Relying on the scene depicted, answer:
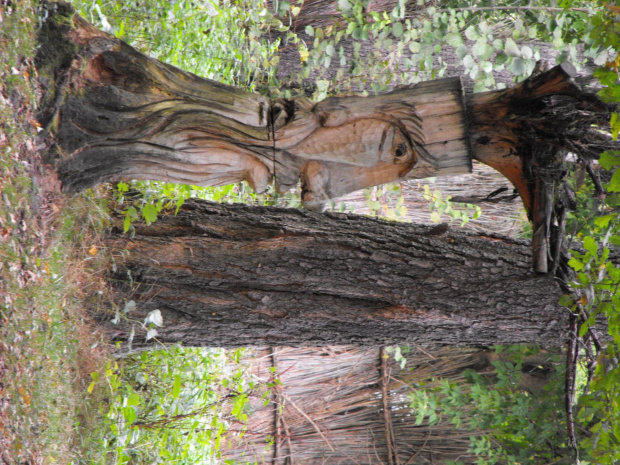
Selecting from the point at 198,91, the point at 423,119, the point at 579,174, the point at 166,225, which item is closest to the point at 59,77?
the point at 198,91

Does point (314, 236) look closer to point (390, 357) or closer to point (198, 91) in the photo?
point (198, 91)

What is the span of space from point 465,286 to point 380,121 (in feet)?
2.84

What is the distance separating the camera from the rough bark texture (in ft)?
8.09

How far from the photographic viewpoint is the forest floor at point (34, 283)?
1849 millimetres

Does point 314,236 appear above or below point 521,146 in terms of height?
below

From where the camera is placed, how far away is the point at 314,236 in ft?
8.46

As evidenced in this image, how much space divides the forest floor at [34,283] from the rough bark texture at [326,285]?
0.59 feet

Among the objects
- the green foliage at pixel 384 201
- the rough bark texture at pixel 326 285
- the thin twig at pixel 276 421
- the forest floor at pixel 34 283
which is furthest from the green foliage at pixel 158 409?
the green foliage at pixel 384 201

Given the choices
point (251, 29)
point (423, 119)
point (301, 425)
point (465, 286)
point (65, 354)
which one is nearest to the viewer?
point (423, 119)

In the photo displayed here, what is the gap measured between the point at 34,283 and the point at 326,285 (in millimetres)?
1188

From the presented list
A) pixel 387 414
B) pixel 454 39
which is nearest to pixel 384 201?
pixel 387 414

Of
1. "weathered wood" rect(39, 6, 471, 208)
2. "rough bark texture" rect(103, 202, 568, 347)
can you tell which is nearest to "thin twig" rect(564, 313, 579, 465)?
"rough bark texture" rect(103, 202, 568, 347)

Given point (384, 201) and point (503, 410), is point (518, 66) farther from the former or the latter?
point (503, 410)

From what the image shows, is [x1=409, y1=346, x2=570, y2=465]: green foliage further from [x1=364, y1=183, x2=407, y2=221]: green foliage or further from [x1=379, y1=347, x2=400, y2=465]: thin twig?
[x1=364, y1=183, x2=407, y2=221]: green foliage
